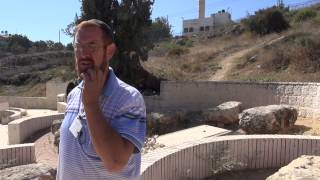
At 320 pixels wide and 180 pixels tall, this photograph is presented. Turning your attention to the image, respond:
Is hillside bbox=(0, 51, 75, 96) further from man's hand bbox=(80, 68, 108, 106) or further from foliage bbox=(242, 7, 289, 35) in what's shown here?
man's hand bbox=(80, 68, 108, 106)

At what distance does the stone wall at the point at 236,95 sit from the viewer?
1108 cm

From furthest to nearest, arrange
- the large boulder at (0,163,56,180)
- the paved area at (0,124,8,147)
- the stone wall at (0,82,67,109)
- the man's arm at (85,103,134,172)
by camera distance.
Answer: the stone wall at (0,82,67,109) → the paved area at (0,124,8,147) → the large boulder at (0,163,56,180) → the man's arm at (85,103,134,172)

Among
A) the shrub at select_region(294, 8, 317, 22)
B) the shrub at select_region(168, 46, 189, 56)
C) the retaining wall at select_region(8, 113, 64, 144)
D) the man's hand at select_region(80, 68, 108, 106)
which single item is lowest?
the retaining wall at select_region(8, 113, 64, 144)

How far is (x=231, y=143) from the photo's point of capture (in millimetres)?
5855

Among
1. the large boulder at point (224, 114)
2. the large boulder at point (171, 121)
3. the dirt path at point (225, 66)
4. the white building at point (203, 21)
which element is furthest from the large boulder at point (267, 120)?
the white building at point (203, 21)

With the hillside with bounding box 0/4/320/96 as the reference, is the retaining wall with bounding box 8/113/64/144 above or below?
below

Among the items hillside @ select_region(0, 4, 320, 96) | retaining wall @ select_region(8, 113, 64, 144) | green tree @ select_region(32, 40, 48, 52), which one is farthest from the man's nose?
green tree @ select_region(32, 40, 48, 52)

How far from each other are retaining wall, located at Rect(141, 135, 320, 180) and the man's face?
3427 millimetres

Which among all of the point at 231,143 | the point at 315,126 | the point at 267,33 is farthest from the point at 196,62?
the point at 231,143

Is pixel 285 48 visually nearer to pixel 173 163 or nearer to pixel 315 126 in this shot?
pixel 315 126

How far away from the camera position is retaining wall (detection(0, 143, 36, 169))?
667cm

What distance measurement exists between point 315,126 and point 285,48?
12.9 metres

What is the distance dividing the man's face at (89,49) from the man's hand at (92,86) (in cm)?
4

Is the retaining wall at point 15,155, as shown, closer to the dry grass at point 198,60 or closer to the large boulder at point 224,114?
Answer: the large boulder at point 224,114
